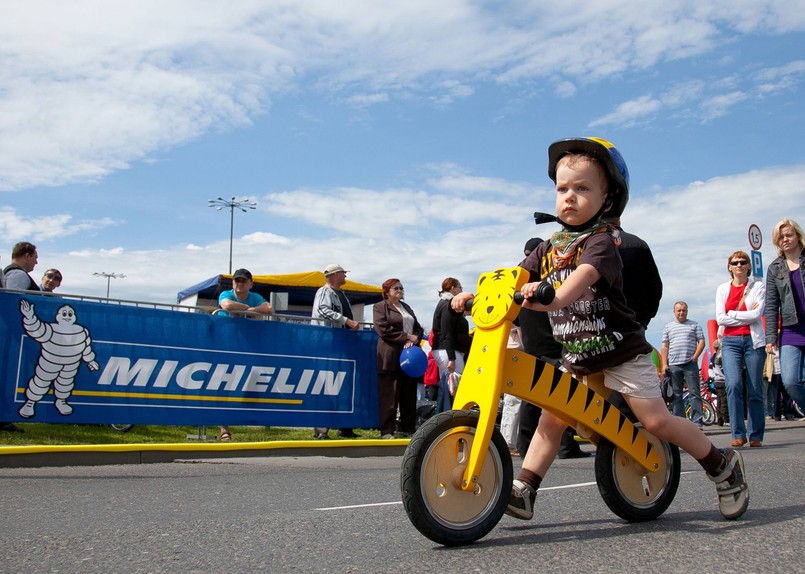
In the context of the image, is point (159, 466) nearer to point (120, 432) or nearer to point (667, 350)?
point (120, 432)

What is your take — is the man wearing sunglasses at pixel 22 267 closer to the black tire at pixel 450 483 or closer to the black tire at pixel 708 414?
the black tire at pixel 450 483

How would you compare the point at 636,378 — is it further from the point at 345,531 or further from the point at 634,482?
the point at 345,531

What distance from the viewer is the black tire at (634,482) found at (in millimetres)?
4051

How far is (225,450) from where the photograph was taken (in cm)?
905

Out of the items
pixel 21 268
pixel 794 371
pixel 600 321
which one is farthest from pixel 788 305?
pixel 21 268

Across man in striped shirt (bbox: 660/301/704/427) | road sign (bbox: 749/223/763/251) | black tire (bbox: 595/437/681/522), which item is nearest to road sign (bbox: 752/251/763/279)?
road sign (bbox: 749/223/763/251)

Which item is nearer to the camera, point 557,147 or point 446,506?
point 446,506

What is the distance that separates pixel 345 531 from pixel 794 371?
→ 15.7ft

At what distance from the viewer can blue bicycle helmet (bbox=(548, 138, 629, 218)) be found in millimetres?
3895

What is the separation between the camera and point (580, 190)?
12.9ft

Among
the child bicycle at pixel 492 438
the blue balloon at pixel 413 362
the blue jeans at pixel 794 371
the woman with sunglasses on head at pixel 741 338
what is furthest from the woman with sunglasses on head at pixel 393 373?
the child bicycle at pixel 492 438

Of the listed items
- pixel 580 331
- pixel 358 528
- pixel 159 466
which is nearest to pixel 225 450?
pixel 159 466

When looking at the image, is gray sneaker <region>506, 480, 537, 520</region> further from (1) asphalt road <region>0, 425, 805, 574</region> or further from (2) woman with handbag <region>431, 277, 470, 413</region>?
(2) woman with handbag <region>431, 277, 470, 413</region>

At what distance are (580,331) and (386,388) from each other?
7637 millimetres
